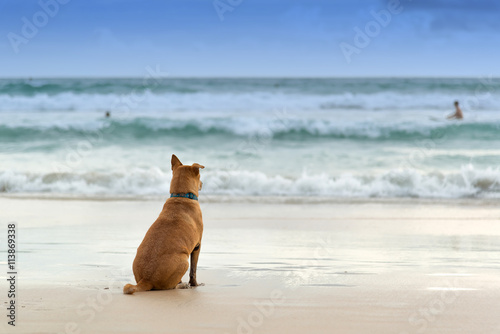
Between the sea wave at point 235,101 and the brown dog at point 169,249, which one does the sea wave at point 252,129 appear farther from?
the brown dog at point 169,249

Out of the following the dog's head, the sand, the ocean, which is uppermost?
the ocean

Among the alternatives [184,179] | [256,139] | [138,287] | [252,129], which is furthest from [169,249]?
[252,129]

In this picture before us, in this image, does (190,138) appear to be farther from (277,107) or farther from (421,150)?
(277,107)

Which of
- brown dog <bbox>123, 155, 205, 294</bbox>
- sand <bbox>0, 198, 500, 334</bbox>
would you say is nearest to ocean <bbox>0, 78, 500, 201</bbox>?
sand <bbox>0, 198, 500, 334</bbox>

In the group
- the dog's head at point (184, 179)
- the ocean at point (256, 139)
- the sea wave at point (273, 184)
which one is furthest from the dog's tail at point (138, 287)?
the sea wave at point (273, 184)

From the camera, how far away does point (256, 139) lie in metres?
19.6

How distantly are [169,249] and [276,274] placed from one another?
46.5 inches

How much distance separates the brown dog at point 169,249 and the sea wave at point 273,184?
6.82m

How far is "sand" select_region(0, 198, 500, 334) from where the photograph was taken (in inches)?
157

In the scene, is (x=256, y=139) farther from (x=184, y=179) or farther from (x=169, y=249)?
(x=169, y=249)

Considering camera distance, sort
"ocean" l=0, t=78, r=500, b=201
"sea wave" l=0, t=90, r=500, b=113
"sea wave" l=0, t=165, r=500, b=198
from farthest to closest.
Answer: "sea wave" l=0, t=90, r=500, b=113, "ocean" l=0, t=78, r=500, b=201, "sea wave" l=0, t=165, r=500, b=198

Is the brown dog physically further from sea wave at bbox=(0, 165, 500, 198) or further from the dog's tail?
sea wave at bbox=(0, 165, 500, 198)

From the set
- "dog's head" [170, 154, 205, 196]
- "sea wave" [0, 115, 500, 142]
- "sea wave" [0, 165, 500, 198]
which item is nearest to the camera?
"dog's head" [170, 154, 205, 196]

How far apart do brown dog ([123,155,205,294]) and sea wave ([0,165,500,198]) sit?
22.4 feet
